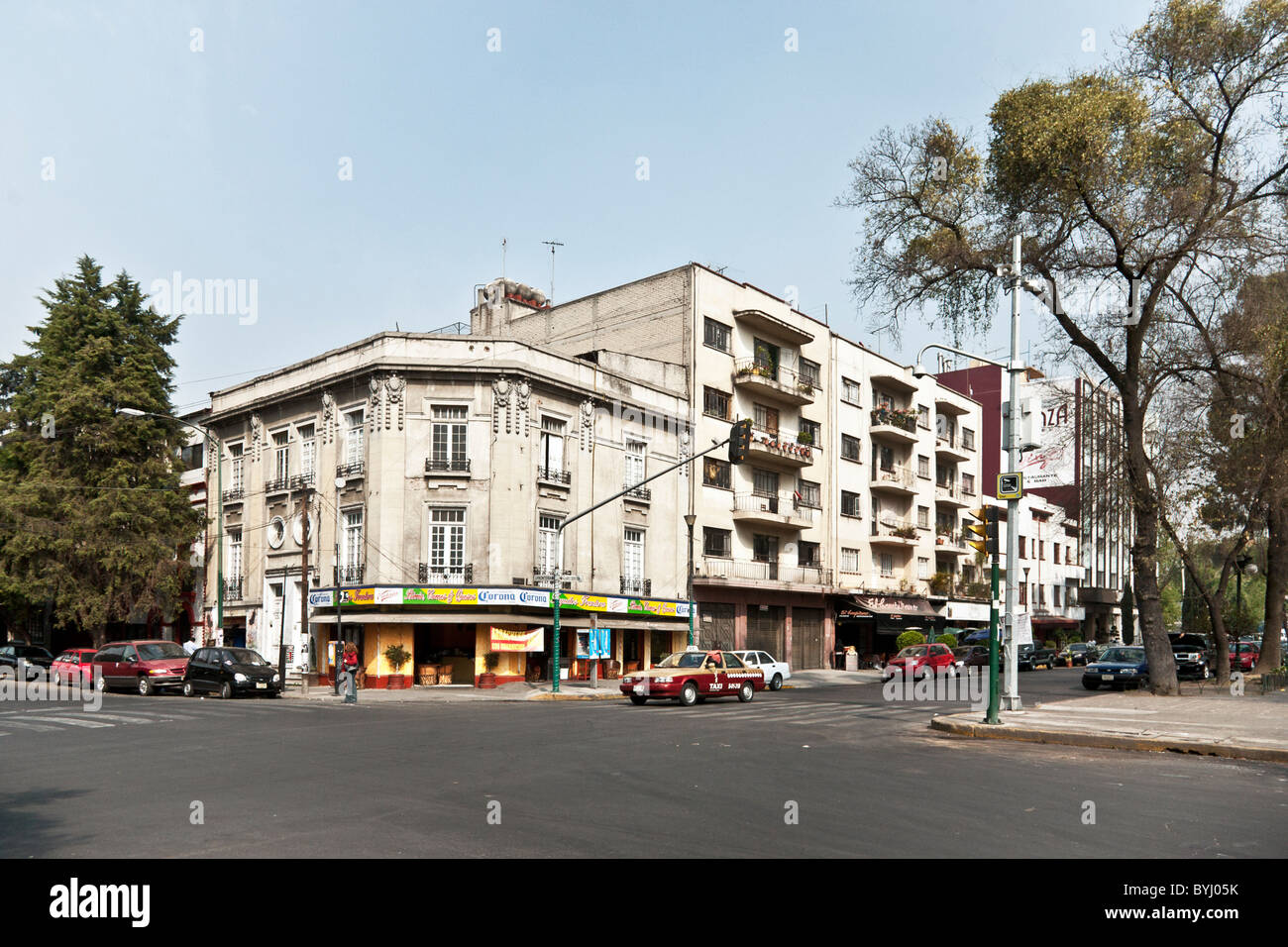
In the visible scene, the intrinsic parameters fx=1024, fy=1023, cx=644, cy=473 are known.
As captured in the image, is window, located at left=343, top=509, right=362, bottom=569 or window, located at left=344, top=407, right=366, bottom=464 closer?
window, located at left=343, top=509, right=362, bottom=569

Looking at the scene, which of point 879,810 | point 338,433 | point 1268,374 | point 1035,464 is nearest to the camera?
point 879,810

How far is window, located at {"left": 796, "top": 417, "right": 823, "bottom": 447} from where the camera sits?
1977 inches

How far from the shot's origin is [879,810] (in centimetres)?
1020

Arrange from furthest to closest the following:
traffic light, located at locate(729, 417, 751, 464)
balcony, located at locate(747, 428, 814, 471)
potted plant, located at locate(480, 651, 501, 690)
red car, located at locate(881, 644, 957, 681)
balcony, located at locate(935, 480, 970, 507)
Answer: balcony, located at locate(935, 480, 970, 507) < balcony, located at locate(747, 428, 814, 471) < red car, located at locate(881, 644, 957, 681) < potted plant, located at locate(480, 651, 501, 690) < traffic light, located at locate(729, 417, 751, 464)

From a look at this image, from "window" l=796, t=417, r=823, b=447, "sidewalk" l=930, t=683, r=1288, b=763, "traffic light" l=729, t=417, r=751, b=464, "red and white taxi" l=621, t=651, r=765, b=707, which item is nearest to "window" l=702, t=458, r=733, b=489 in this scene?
"window" l=796, t=417, r=823, b=447

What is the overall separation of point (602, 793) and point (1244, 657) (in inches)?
1875

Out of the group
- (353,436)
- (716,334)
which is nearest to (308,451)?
(353,436)

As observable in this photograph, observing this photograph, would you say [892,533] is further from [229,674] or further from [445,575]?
[229,674]

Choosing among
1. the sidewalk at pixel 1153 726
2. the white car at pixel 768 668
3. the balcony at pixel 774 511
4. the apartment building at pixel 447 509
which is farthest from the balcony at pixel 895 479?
the sidewalk at pixel 1153 726

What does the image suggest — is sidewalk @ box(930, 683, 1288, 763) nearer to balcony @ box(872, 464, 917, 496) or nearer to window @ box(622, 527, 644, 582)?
window @ box(622, 527, 644, 582)

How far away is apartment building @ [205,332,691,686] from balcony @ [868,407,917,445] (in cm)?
1764
